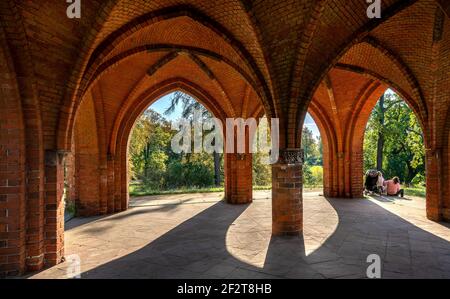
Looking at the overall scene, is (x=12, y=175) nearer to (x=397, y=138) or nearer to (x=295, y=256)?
(x=295, y=256)

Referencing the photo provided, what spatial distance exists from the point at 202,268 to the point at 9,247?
9.67 ft

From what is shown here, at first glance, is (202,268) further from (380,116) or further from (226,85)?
(380,116)

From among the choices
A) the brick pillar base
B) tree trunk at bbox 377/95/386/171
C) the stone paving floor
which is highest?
tree trunk at bbox 377/95/386/171

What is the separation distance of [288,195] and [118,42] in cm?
496

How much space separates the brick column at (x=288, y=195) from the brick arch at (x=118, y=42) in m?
1.28

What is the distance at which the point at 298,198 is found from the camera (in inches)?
224

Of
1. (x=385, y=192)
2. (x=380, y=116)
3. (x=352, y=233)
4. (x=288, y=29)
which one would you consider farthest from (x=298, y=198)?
(x=380, y=116)

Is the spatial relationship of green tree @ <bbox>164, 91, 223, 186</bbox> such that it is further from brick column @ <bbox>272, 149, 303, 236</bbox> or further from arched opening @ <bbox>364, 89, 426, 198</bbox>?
brick column @ <bbox>272, 149, 303, 236</bbox>

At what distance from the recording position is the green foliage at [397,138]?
1684 cm

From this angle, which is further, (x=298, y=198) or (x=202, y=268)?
(x=298, y=198)

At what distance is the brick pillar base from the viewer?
33.3ft

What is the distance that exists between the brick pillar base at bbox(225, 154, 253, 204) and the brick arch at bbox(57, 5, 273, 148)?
14.9 ft

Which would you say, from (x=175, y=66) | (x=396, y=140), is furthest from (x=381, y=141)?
(x=175, y=66)

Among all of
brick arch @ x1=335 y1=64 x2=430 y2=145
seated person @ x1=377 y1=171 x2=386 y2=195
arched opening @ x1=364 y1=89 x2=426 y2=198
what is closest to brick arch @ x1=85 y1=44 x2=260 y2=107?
brick arch @ x1=335 y1=64 x2=430 y2=145
